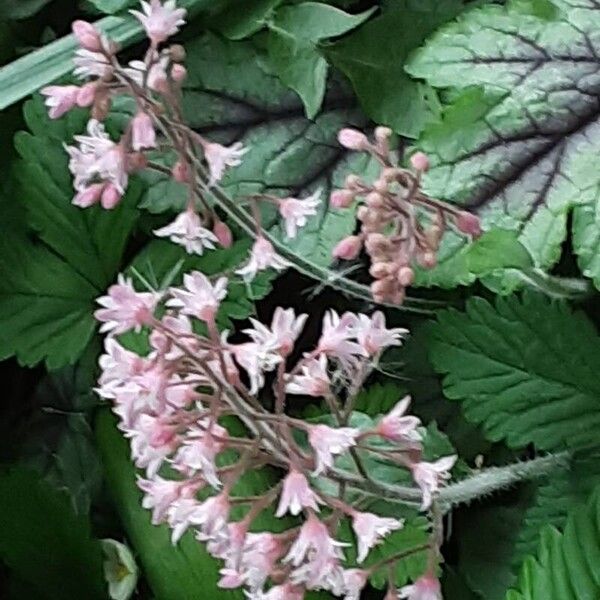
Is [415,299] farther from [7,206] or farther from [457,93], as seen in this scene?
[7,206]

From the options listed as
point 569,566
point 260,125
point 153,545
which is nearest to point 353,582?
point 569,566

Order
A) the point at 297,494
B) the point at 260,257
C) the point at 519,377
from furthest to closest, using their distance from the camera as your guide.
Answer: the point at 519,377
the point at 260,257
the point at 297,494

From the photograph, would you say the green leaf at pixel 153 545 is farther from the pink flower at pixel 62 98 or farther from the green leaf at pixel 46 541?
the pink flower at pixel 62 98

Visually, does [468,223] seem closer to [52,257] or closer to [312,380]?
[312,380]

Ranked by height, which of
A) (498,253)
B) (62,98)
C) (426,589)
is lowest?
(426,589)

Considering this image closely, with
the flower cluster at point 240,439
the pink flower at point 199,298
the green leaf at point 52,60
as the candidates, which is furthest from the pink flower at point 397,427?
the green leaf at point 52,60

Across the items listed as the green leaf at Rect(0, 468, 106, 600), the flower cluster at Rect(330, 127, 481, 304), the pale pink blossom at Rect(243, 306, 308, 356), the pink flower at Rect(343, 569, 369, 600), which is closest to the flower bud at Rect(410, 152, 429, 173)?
the flower cluster at Rect(330, 127, 481, 304)
